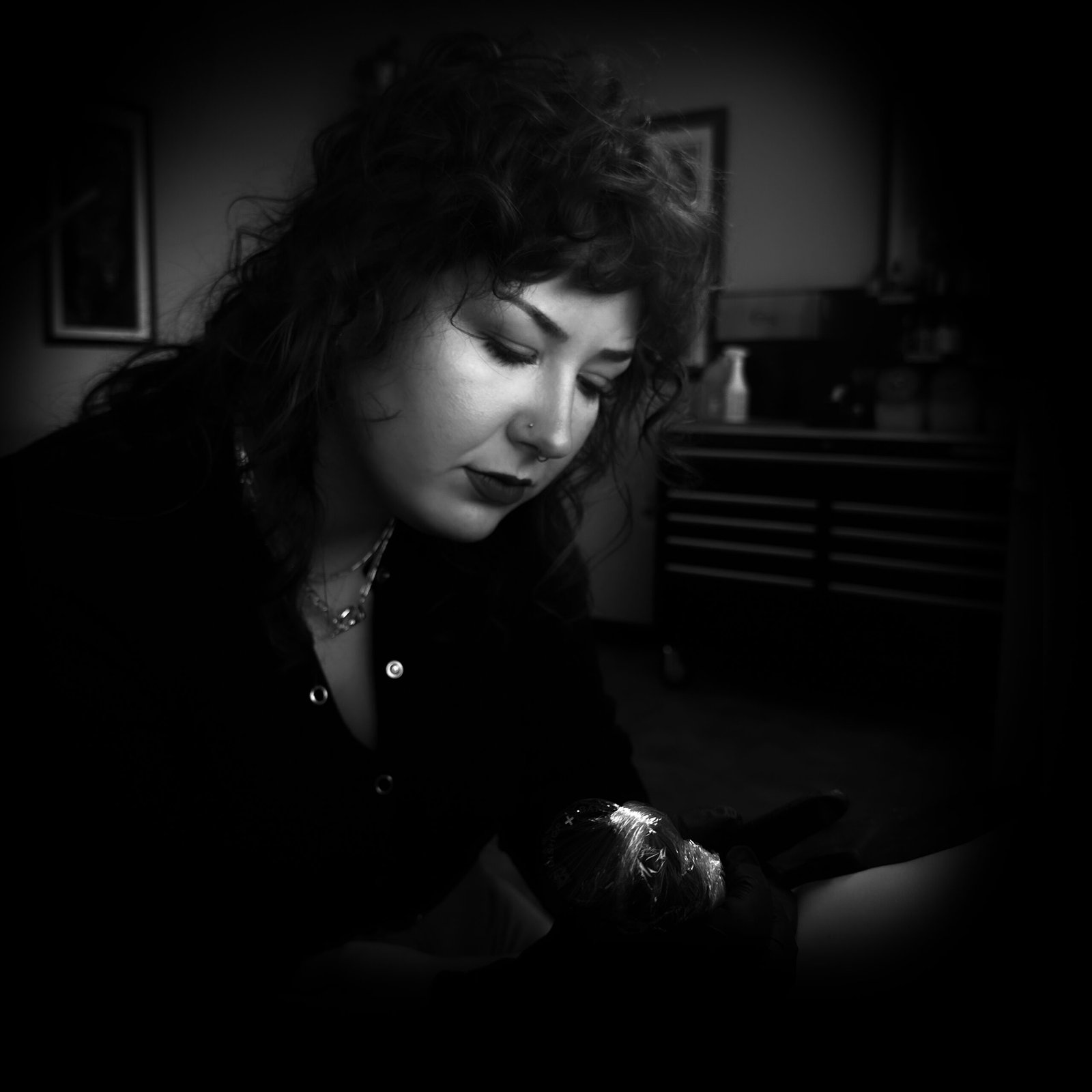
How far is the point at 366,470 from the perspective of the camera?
0.82 metres

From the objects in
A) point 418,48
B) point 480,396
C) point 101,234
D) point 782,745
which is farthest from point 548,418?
point 418,48

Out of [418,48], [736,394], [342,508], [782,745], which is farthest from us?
[418,48]

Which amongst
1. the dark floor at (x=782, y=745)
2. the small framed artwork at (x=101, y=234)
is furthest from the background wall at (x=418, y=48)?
the dark floor at (x=782, y=745)

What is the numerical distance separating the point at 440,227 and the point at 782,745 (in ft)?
7.14

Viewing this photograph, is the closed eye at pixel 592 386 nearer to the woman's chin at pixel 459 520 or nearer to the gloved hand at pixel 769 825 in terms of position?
A: the woman's chin at pixel 459 520

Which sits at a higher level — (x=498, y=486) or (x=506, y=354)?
(x=506, y=354)

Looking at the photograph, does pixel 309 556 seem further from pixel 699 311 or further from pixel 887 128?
pixel 887 128

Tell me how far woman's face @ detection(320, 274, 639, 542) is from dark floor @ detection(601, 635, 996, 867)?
1.40 m

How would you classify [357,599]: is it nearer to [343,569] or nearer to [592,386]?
[343,569]

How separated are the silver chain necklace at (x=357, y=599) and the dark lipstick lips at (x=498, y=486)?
218 mm

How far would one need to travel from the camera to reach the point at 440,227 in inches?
28.6

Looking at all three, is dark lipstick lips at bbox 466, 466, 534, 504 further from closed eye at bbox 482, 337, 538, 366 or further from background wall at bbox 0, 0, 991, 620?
background wall at bbox 0, 0, 991, 620

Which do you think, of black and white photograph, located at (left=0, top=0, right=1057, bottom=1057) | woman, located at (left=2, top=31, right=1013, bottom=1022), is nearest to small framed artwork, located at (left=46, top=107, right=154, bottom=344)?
black and white photograph, located at (left=0, top=0, right=1057, bottom=1057)

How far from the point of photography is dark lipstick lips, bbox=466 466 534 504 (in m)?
0.77
